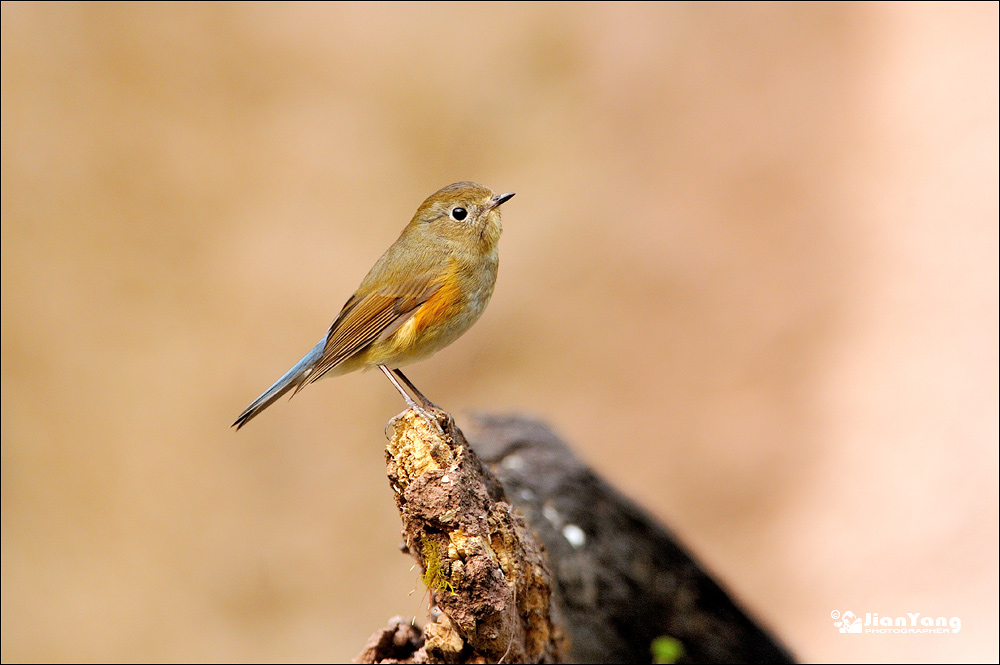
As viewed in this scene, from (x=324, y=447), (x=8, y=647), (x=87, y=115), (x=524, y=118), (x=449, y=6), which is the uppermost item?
(x=449, y=6)

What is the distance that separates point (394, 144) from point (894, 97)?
621 cm

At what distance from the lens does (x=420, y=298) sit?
13.1 ft

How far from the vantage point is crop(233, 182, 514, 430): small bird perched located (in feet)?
12.9

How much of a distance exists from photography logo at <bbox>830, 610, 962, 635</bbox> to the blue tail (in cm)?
384

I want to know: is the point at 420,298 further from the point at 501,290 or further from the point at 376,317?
the point at 501,290

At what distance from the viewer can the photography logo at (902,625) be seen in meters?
5.12

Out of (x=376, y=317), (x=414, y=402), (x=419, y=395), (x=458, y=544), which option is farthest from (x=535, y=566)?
(x=376, y=317)

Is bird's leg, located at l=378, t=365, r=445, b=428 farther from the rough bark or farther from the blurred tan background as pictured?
the blurred tan background

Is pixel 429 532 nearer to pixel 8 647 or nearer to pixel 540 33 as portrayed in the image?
pixel 8 647

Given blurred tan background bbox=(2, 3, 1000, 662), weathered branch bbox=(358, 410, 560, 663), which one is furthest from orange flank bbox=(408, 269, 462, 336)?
blurred tan background bbox=(2, 3, 1000, 662)

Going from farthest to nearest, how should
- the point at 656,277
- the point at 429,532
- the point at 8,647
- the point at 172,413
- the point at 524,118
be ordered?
1. the point at 656,277
2. the point at 524,118
3. the point at 172,413
4. the point at 8,647
5. the point at 429,532

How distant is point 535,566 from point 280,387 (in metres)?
1.46

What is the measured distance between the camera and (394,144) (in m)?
9.07

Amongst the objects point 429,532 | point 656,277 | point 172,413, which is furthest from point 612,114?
point 429,532
